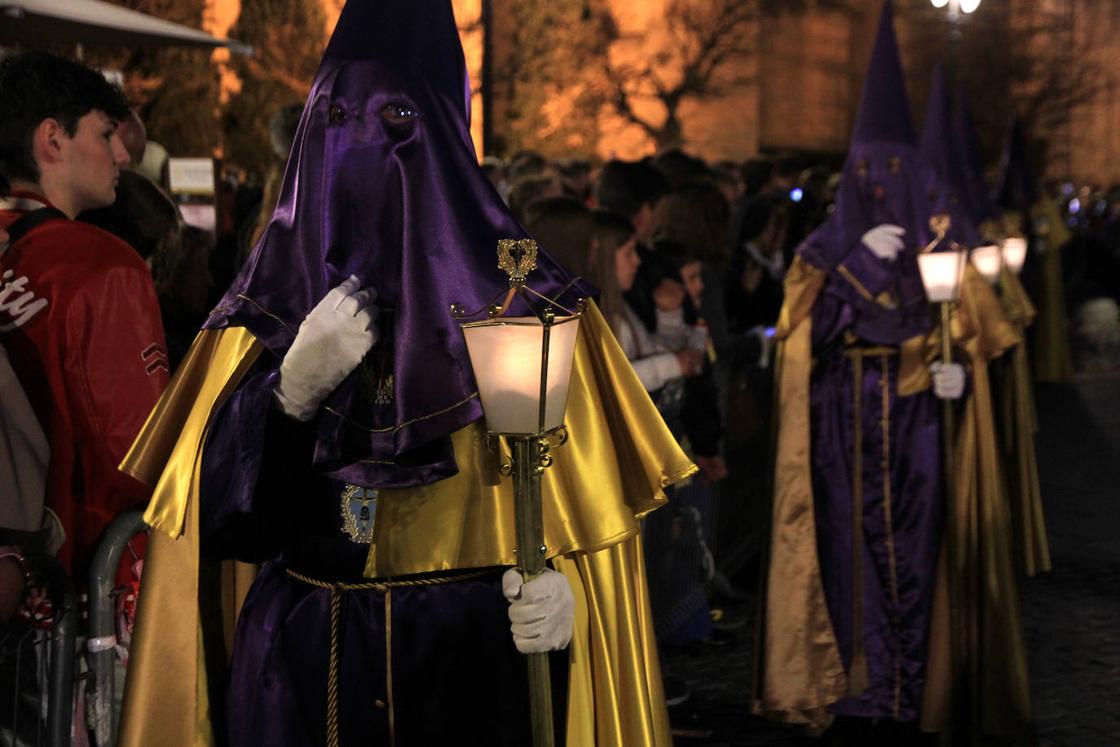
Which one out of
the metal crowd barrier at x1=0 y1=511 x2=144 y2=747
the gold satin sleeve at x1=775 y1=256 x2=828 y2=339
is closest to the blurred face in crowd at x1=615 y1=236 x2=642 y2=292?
the gold satin sleeve at x1=775 y1=256 x2=828 y2=339

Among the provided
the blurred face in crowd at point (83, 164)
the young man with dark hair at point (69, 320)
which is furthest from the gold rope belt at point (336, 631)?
the blurred face in crowd at point (83, 164)

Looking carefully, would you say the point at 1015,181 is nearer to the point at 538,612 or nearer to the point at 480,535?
the point at 480,535

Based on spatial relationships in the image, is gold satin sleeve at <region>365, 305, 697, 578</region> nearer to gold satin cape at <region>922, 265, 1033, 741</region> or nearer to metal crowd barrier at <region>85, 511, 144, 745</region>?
metal crowd barrier at <region>85, 511, 144, 745</region>

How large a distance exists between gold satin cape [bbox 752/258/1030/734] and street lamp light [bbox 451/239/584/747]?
11.4 ft

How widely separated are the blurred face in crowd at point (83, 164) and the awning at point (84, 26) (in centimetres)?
352

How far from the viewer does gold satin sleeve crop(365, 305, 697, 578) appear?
2.94 metres

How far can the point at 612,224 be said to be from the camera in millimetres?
5914

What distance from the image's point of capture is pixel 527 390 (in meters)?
2.49

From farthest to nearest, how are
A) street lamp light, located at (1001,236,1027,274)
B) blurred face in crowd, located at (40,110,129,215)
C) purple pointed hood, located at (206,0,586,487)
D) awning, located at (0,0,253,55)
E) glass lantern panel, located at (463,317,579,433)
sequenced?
1. street lamp light, located at (1001,236,1027,274)
2. awning, located at (0,0,253,55)
3. blurred face in crowd, located at (40,110,129,215)
4. purple pointed hood, located at (206,0,586,487)
5. glass lantern panel, located at (463,317,579,433)

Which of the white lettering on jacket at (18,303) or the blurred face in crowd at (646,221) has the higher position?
the blurred face in crowd at (646,221)

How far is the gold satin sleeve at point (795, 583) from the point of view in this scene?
19.7 ft

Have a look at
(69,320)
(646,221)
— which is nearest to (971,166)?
(646,221)

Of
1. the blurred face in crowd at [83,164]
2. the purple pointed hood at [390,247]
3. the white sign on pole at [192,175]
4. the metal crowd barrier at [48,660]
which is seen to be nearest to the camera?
the purple pointed hood at [390,247]

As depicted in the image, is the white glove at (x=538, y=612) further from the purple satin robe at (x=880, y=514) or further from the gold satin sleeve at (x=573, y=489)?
the purple satin robe at (x=880, y=514)
